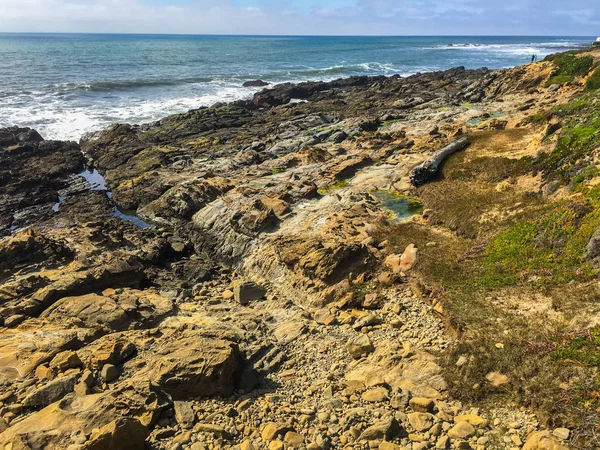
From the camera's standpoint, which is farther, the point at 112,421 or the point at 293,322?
the point at 293,322

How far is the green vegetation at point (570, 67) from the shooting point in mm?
43719

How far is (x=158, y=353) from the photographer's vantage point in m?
12.0

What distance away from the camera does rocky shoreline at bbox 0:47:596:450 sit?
9.76 metres

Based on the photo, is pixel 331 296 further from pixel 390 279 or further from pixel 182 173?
pixel 182 173

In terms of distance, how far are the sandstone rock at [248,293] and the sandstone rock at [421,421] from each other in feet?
28.9

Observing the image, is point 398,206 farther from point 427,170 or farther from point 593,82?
point 593,82

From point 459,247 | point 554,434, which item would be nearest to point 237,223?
point 459,247

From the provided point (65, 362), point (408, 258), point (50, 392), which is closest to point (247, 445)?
point (50, 392)

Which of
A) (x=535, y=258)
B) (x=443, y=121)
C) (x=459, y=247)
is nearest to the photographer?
(x=535, y=258)

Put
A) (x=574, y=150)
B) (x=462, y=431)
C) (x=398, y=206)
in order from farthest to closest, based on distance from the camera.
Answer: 1. (x=398, y=206)
2. (x=574, y=150)
3. (x=462, y=431)

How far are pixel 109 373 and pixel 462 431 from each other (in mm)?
9556

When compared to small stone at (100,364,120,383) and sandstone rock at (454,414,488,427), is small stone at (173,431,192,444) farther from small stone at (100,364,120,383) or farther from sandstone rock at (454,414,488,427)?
sandstone rock at (454,414,488,427)

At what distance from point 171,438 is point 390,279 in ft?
31.6

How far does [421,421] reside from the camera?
9.88 meters
